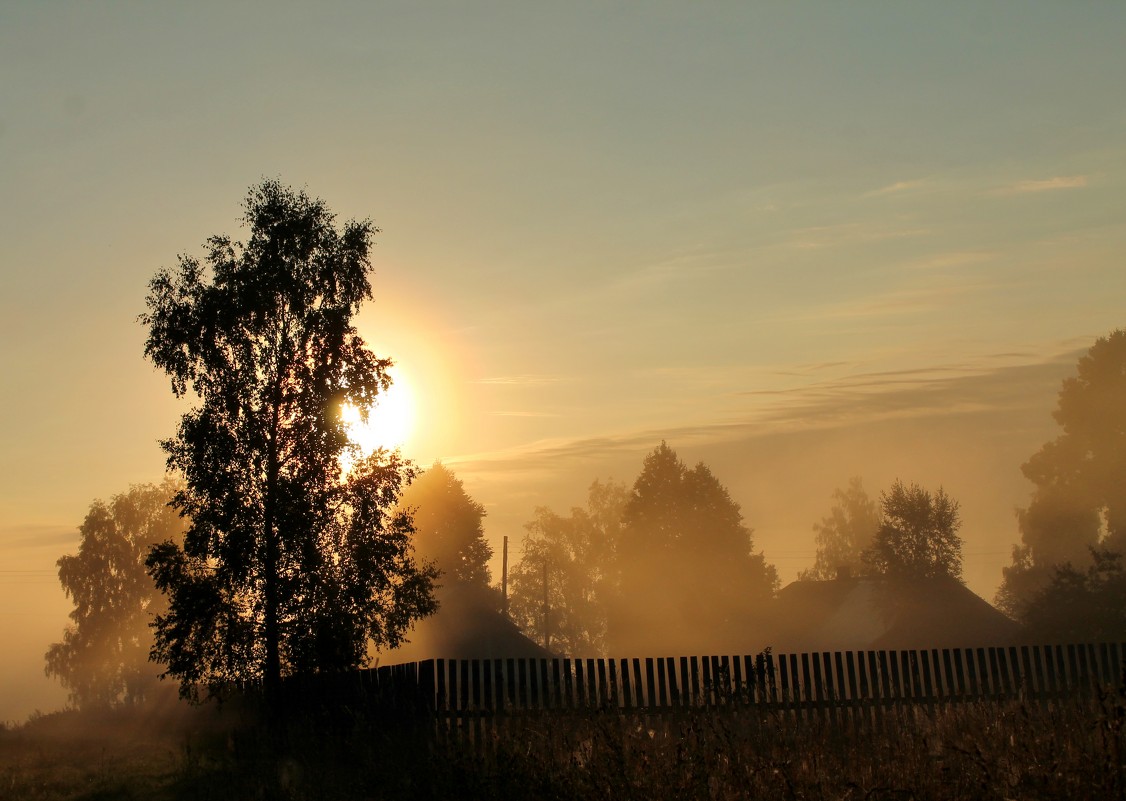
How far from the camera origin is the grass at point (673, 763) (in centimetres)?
749

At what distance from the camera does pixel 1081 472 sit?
7906cm

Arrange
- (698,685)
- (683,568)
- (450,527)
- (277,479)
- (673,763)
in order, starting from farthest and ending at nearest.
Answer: (450,527)
(683,568)
(277,479)
(698,685)
(673,763)

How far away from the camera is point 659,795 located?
810 centimetres

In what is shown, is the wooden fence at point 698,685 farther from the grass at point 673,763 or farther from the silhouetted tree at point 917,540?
the silhouetted tree at point 917,540

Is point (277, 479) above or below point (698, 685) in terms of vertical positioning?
above

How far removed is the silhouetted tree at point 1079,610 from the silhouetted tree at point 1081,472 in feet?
125

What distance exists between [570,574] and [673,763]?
10318 cm

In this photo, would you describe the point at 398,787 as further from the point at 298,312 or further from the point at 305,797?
the point at 298,312

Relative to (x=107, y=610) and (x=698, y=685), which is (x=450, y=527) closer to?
(x=107, y=610)

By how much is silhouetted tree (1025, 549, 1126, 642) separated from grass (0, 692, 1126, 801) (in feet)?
98.1

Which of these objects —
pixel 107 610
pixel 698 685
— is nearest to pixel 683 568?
pixel 107 610

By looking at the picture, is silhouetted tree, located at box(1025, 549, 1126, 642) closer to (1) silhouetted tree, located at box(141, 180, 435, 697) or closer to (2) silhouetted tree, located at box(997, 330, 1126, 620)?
(1) silhouetted tree, located at box(141, 180, 435, 697)

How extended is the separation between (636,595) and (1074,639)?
39234mm

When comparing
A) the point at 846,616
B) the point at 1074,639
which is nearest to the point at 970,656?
the point at 1074,639
